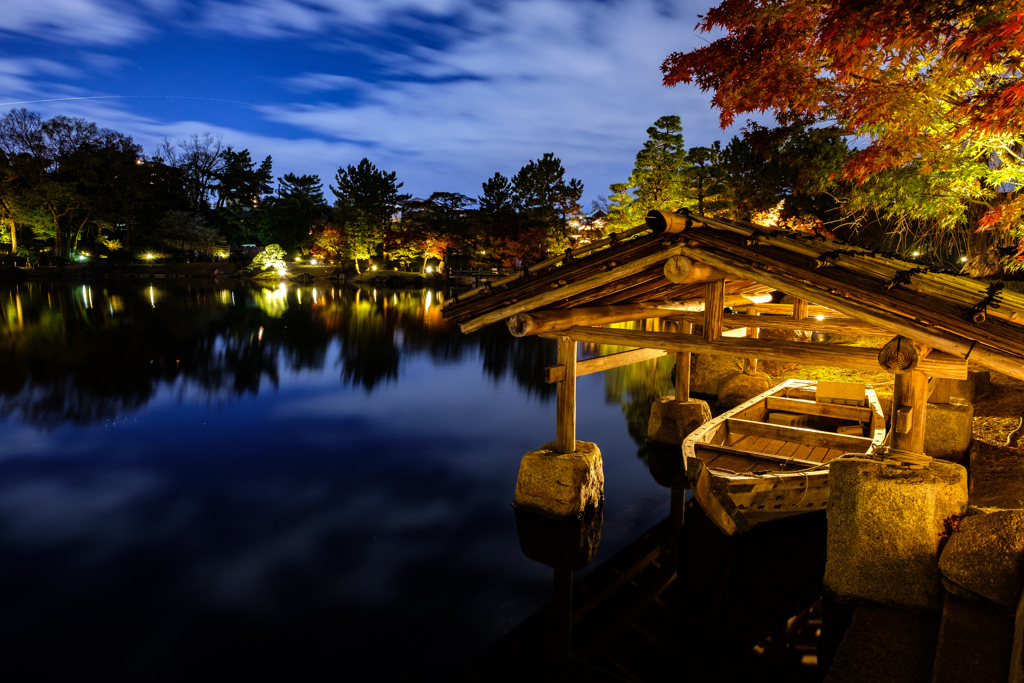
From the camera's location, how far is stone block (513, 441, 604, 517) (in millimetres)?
6438

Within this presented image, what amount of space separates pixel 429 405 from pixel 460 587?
28.6 ft

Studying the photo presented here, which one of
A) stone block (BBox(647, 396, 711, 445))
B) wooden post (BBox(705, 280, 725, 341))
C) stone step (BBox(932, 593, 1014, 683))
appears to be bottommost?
stone block (BBox(647, 396, 711, 445))

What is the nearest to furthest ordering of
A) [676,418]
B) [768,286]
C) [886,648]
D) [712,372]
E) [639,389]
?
1. [886,648]
2. [768,286]
3. [676,418]
4. [712,372]
5. [639,389]

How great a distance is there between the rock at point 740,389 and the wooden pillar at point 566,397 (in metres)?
7.37

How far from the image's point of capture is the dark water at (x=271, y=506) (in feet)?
16.6

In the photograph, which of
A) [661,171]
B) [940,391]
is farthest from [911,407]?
[661,171]

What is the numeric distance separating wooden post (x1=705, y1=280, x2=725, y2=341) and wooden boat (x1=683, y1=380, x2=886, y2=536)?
1450 millimetres

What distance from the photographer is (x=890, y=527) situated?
4141 mm

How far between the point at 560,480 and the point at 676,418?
13.4 ft

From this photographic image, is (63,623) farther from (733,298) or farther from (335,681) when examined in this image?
(733,298)

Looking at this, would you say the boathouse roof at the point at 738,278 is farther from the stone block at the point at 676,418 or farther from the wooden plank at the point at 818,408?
the stone block at the point at 676,418

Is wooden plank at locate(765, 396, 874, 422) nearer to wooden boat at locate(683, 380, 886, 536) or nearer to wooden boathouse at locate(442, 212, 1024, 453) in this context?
wooden boat at locate(683, 380, 886, 536)

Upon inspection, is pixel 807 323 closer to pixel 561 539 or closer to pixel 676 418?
pixel 676 418

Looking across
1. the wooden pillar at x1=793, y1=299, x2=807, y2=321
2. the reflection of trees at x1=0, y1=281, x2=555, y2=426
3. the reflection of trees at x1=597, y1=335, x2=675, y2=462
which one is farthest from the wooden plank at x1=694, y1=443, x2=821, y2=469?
the reflection of trees at x1=0, y1=281, x2=555, y2=426
